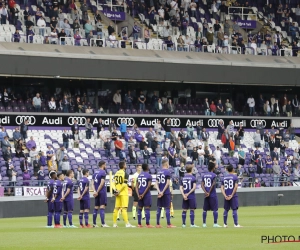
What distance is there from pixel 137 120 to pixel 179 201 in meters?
13.3

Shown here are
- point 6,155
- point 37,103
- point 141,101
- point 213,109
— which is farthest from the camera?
point 213,109

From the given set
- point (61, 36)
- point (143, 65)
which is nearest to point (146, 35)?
point (143, 65)

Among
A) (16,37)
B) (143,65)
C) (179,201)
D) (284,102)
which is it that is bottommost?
(179,201)

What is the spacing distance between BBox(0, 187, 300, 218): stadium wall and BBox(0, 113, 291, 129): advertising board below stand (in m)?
11.3

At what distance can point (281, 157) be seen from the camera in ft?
160

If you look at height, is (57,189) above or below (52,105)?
below

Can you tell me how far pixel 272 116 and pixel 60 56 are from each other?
48.2 feet

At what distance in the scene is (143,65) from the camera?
5012 centimetres

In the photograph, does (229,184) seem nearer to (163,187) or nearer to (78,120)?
(163,187)

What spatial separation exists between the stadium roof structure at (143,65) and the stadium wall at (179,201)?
12.8 metres

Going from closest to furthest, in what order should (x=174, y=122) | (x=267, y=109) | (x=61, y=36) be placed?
(x=61, y=36), (x=174, y=122), (x=267, y=109)

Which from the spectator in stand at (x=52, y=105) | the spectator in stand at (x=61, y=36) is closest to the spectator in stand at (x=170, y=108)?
the spectator in stand at (x=52, y=105)

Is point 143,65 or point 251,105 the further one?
point 251,105

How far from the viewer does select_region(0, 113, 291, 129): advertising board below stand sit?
1802 inches
